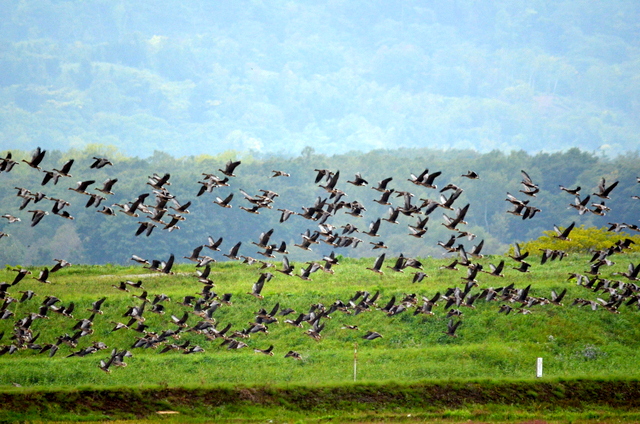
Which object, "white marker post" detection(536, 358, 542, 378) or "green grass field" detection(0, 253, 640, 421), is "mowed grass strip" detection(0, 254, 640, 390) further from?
"white marker post" detection(536, 358, 542, 378)

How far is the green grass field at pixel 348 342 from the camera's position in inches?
1506

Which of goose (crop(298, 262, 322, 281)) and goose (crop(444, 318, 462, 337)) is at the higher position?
goose (crop(298, 262, 322, 281))

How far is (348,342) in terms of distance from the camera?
151 ft

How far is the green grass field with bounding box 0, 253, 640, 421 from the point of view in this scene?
1506 inches

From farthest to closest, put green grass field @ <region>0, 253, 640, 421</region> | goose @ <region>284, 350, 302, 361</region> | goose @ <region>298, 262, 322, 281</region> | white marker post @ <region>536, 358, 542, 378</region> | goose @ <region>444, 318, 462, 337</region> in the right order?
goose @ <region>444, 318, 462, 337</region> < goose @ <region>284, 350, 302, 361</region> < goose @ <region>298, 262, 322, 281</region> < green grass field @ <region>0, 253, 640, 421</region> < white marker post @ <region>536, 358, 542, 378</region>

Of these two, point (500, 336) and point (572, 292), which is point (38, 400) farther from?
point (572, 292)

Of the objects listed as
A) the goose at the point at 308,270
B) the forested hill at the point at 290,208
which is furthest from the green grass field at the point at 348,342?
the forested hill at the point at 290,208

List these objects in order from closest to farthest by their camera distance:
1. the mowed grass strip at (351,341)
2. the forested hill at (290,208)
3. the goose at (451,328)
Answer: the mowed grass strip at (351,341) < the goose at (451,328) < the forested hill at (290,208)

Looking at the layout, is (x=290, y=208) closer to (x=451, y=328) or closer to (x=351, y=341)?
(x=351, y=341)

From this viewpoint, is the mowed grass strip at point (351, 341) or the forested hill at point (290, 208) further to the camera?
the forested hill at point (290, 208)

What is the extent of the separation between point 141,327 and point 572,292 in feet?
82.9

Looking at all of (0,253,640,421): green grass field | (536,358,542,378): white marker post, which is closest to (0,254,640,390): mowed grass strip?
(0,253,640,421): green grass field

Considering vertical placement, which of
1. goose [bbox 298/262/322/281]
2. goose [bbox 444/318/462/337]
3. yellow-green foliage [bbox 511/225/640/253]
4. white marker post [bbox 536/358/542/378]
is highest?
goose [bbox 298/262/322/281]

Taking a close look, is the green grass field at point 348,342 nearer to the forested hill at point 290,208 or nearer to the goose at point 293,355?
the goose at point 293,355
